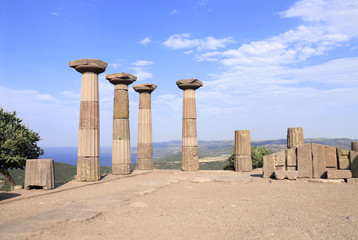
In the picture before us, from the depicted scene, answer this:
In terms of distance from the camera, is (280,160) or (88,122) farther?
(280,160)

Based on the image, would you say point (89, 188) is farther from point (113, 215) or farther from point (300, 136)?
point (300, 136)

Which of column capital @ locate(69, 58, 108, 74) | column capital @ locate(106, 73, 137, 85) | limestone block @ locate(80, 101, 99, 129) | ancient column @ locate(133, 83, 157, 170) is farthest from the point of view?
ancient column @ locate(133, 83, 157, 170)

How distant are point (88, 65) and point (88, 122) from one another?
2623 mm

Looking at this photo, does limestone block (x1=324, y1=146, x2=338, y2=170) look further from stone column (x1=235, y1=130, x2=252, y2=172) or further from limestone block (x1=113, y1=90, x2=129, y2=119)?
limestone block (x1=113, y1=90, x2=129, y2=119)

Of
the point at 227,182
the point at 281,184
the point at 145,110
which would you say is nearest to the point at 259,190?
the point at 281,184

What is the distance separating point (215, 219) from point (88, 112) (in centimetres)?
887

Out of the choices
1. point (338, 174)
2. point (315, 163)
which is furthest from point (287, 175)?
point (338, 174)

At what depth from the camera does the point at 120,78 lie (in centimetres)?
1606

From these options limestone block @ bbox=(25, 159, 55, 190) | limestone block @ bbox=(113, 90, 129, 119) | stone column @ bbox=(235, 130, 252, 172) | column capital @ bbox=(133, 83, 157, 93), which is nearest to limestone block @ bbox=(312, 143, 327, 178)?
stone column @ bbox=(235, 130, 252, 172)

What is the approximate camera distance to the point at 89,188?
12.0m

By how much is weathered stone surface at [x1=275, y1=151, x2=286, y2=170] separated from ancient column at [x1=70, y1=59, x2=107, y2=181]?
8498 mm

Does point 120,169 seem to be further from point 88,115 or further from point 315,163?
point 315,163

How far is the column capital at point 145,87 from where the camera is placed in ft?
61.5

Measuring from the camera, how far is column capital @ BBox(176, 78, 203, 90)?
18.4 meters
